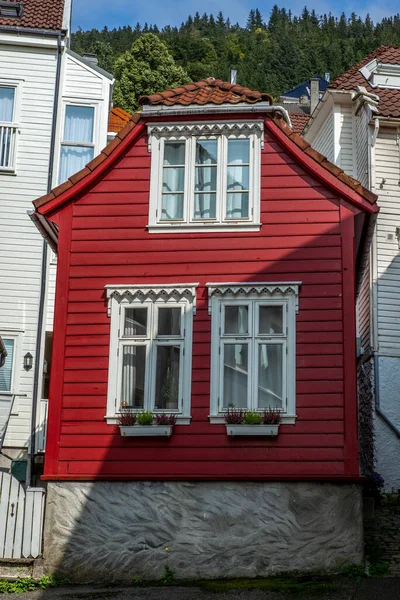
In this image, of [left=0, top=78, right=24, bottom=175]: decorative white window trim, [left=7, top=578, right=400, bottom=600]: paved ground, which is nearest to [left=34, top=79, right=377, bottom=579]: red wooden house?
[left=7, top=578, right=400, bottom=600]: paved ground

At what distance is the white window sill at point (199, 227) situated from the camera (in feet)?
53.8

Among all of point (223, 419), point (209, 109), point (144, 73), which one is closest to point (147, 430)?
point (223, 419)

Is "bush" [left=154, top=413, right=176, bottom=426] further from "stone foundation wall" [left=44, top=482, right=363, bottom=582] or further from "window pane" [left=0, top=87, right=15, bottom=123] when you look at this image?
"window pane" [left=0, top=87, right=15, bottom=123]

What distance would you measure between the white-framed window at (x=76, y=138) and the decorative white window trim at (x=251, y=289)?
28.0 feet

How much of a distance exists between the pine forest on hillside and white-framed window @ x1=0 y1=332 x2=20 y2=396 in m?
48.1

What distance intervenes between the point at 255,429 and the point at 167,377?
68.5 inches

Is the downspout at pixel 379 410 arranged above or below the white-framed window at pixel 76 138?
below

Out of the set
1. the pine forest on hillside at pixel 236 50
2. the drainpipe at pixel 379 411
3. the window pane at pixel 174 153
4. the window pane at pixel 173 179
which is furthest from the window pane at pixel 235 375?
the pine forest on hillside at pixel 236 50

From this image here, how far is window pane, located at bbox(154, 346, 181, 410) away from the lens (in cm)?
1575

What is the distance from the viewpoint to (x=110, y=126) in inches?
1051

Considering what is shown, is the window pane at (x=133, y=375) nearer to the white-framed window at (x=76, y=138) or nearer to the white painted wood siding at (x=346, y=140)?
the white-framed window at (x=76, y=138)

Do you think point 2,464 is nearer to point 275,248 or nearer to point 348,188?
point 275,248

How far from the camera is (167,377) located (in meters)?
15.9

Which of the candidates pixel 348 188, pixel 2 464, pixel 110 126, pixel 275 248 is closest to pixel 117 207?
pixel 275 248
